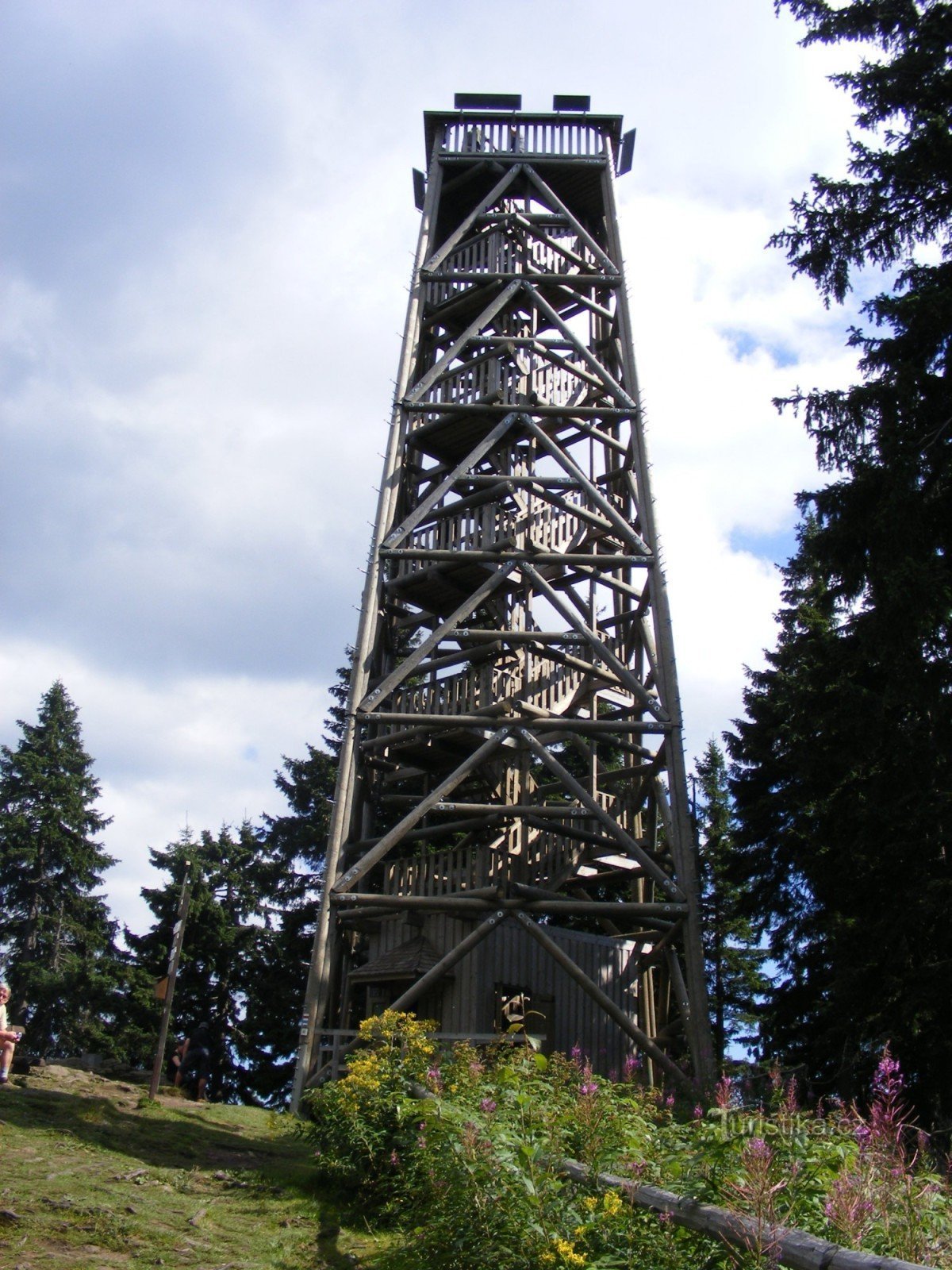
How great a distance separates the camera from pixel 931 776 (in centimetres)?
1352

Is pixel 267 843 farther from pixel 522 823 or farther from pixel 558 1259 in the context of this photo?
pixel 558 1259

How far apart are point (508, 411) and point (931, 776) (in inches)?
339

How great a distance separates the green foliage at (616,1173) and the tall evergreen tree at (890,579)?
682 cm

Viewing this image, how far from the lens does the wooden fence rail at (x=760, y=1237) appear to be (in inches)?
160

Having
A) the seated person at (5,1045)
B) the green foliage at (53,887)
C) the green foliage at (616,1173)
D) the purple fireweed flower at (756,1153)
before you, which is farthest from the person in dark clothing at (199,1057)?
the green foliage at (53,887)

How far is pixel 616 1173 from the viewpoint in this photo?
571 centimetres

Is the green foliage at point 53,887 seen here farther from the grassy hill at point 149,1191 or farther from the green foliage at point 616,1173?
the green foliage at point 616,1173

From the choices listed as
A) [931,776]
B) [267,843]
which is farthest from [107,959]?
[931,776]

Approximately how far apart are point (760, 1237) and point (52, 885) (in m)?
32.8

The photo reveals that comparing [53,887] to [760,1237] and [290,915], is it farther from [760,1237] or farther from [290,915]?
[760,1237]

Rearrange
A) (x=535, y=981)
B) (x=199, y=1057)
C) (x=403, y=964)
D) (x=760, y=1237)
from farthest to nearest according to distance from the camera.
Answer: (x=535, y=981) → (x=403, y=964) → (x=199, y=1057) → (x=760, y=1237)

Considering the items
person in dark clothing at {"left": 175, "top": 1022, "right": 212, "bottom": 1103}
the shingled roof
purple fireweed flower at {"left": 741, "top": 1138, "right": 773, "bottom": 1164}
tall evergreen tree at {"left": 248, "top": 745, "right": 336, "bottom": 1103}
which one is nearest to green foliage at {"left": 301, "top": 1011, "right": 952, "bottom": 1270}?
purple fireweed flower at {"left": 741, "top": 1138, "right": 773, "bottom": 1164}

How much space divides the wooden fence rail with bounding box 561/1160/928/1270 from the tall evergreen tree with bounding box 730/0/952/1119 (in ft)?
26.9

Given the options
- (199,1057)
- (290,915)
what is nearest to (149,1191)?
(199,1057)
